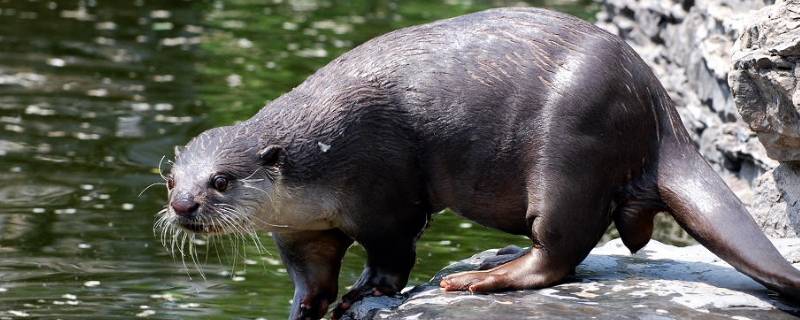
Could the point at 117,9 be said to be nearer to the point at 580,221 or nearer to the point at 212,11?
the point at 212,11

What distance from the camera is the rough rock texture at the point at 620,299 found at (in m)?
4.35

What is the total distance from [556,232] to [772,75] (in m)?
1.03

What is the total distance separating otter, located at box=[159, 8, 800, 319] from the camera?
4520 mm

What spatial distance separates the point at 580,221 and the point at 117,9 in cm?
1096

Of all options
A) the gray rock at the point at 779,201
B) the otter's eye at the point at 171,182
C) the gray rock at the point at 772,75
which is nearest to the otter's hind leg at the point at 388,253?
the otter's eye at the point at 171,182

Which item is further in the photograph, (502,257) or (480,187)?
(502,257)

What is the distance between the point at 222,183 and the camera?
4570 millimetres

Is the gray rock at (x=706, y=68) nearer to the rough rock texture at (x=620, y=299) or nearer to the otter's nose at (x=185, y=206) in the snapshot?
the rough rock texture at (x=620, y=299)

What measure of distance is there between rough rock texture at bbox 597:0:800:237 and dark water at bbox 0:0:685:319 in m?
0.67

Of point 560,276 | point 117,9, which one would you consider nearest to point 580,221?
point 560,276

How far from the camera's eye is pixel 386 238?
15.5 feet

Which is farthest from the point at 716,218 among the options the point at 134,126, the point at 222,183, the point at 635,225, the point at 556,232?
the point at 134,126

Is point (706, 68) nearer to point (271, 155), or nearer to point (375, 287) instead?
point (375, 287)

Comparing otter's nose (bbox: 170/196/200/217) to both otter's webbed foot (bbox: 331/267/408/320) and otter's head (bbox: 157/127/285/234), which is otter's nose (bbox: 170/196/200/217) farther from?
otter's webbed foot (bbox: 331/267/408/320)
